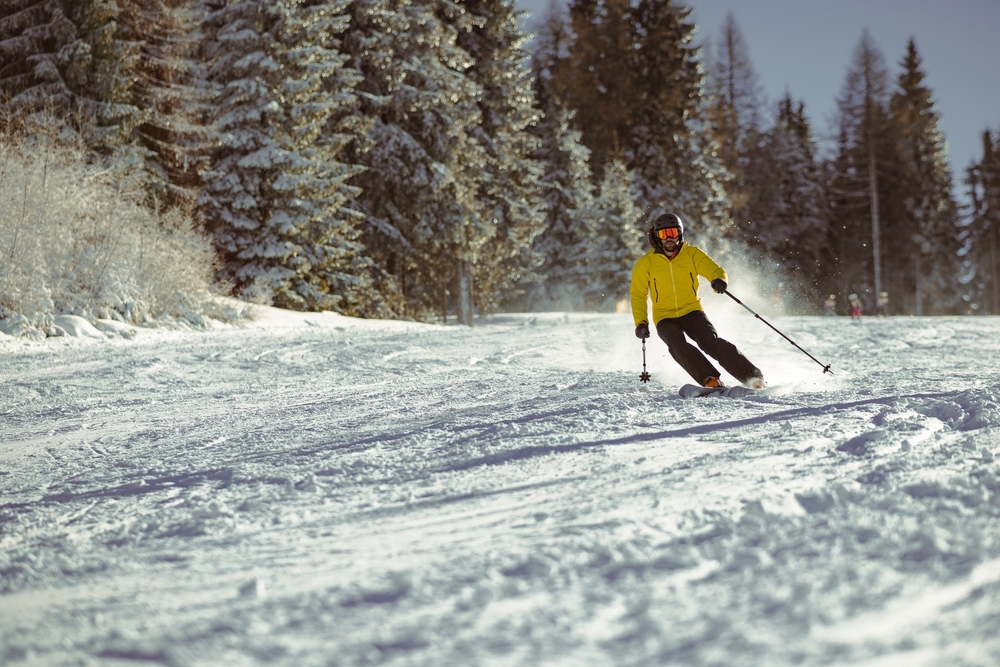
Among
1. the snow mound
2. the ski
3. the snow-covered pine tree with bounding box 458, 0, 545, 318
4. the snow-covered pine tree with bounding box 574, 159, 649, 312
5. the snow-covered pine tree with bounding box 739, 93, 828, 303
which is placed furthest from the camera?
the snow-covered pine tree with bounding box 739, 93, 828, 303

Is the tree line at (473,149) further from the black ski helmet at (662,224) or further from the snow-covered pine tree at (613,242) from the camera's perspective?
the black ski helmet at (662,224)

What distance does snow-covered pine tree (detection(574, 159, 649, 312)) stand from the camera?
34969 millimetres

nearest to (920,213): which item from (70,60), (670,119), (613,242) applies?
(670,119)

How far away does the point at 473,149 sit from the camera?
25.8m

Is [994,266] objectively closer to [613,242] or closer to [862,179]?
[862,179]

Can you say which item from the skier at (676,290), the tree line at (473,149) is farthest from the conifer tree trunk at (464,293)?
the skier at (676,290)

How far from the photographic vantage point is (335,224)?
65.6 ft

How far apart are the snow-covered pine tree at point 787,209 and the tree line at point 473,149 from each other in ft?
0.48

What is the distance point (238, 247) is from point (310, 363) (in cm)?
1155

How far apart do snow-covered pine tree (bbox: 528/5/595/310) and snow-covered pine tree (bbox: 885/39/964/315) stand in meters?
23.7

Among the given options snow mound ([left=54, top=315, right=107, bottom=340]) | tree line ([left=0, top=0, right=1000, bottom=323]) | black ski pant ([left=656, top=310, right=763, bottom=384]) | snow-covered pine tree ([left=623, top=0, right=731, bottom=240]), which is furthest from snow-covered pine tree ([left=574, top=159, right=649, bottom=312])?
black ski pant ([left=656, top=310, right=763, bottom=384])

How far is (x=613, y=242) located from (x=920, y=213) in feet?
85.6

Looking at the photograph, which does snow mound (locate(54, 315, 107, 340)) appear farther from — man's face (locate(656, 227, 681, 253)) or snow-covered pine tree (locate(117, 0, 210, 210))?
snow-covered pine tree (locate(117, 0, 210, 210))

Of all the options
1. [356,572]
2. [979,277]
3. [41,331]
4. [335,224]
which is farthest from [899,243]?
[356,572]
